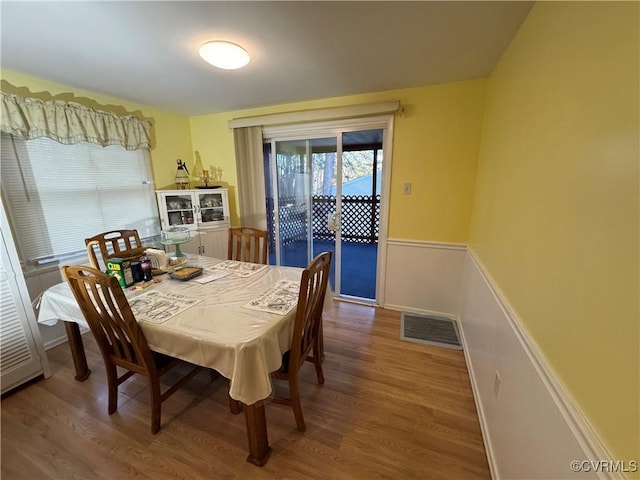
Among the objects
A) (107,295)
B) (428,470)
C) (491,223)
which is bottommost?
(428,470)

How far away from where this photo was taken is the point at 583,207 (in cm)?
74

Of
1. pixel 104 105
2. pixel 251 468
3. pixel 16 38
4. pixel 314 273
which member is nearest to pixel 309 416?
pixel 251 468

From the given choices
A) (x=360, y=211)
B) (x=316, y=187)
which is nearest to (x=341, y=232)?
(x=316, y=187)

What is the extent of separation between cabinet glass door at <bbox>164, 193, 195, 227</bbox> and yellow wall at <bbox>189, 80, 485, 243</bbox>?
1.75m

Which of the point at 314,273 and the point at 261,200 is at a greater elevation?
the point at 261,200

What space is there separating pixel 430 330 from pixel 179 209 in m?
3.03

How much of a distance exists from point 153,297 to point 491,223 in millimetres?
2168

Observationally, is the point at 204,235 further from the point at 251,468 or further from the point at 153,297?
the point at 251,468

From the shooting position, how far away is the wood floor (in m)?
1.24

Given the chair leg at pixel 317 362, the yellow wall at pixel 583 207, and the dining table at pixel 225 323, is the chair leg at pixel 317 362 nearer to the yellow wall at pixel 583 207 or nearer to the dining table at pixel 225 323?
the dining table at pixel 225 323

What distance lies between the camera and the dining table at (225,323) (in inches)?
42.6

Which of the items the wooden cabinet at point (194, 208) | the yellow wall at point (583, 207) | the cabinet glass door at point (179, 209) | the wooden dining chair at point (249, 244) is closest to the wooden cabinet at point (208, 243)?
the wooden cabinet at point (194, 208)

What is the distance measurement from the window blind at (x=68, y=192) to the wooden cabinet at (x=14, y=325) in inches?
22.8

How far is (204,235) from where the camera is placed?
311 centimetres
